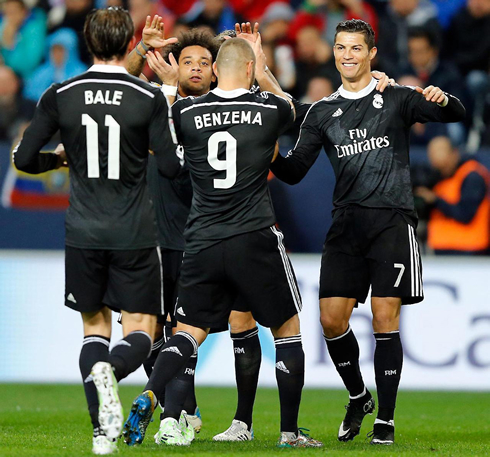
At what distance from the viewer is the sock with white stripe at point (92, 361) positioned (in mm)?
4979

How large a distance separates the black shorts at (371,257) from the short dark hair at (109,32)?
2.01m

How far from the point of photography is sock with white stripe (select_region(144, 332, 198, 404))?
547 cm

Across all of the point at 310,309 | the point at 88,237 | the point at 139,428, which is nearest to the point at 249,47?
the point at 88,237

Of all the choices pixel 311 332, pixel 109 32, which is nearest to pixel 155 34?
pixel 109 32

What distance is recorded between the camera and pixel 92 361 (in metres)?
5.05

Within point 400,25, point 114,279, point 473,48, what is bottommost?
point 114,279

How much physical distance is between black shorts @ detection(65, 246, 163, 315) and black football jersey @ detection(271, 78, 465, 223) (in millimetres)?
1470

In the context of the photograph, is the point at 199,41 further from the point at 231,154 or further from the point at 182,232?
the point at 231,154

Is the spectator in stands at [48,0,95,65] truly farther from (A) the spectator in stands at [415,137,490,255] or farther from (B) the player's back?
(B) the player's back

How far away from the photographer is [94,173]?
5074mm

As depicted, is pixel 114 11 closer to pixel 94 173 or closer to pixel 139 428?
pixel 94 173

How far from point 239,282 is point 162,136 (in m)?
1.01

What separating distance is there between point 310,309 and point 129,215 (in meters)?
5.47

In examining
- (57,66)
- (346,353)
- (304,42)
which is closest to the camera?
(346,353)
